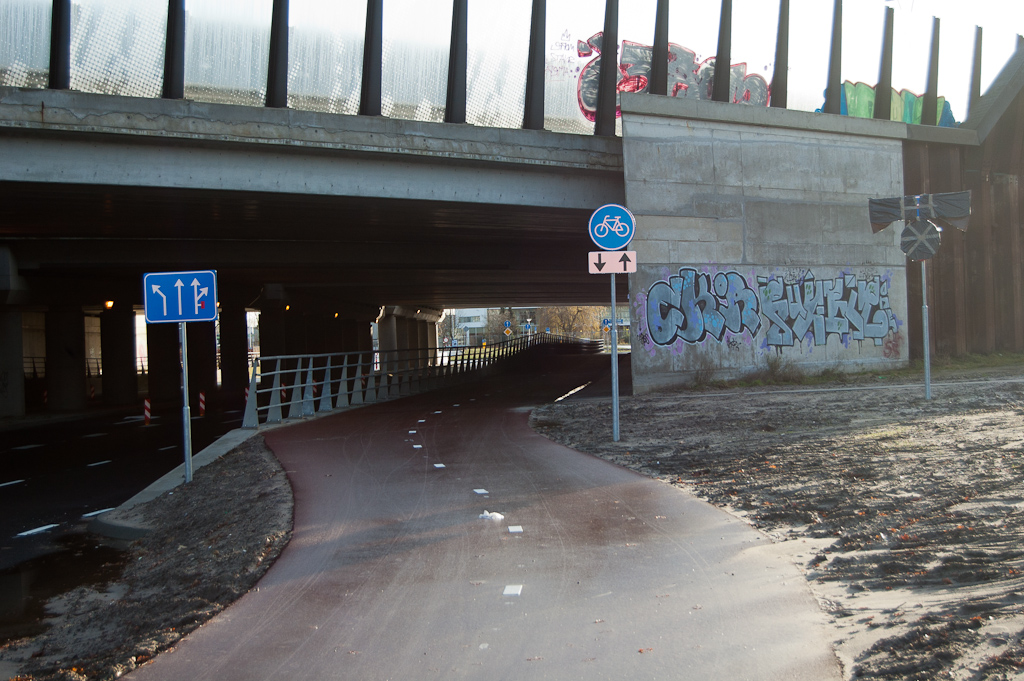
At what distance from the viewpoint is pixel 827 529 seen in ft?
19.3

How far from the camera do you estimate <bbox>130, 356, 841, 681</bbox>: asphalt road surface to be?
3.85 metres

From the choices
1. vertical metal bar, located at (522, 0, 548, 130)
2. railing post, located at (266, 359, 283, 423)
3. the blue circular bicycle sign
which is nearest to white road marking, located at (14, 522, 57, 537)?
railing post, located at (266, 359, 283, 423)

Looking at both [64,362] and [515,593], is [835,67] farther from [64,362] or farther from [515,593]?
[64,362]

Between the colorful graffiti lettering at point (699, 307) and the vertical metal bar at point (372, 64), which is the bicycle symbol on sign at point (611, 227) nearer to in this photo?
the colorful graffiti lettering at point (699, 307)

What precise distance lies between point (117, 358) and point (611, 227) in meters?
27.1

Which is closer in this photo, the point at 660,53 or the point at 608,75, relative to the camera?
the point at 608,75

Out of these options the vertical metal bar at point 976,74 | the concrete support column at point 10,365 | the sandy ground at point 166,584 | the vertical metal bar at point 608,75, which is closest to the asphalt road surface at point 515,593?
the sandy ground at point 166,584

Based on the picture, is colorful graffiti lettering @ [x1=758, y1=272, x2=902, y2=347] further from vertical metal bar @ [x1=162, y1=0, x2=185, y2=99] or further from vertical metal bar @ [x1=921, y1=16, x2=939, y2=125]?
vertical metal bar @ [x1=162, y1=0, x2=185, y2=99]

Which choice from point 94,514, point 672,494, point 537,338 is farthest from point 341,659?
point 537,338

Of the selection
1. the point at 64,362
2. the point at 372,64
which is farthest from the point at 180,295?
the point at 64,362

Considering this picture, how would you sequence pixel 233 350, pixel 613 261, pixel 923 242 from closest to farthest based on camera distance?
pixel 613 261
pixel 923 242
pixel 233 350

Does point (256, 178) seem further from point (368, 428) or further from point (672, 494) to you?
point (672, 494)

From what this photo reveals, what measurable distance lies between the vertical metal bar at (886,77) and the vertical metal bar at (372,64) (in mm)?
14141

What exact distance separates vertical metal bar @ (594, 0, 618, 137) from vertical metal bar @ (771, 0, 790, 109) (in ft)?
15.4
